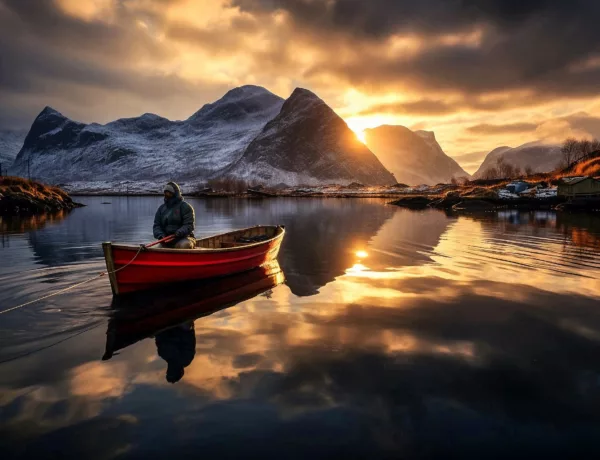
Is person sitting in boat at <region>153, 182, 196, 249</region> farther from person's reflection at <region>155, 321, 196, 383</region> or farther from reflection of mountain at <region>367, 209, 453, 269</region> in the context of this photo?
reflection of mountain at <region>367, 209, 453, 269</region>

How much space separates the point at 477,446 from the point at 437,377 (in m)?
2.00

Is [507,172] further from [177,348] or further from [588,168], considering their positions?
[177,348]

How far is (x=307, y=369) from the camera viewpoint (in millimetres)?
8016

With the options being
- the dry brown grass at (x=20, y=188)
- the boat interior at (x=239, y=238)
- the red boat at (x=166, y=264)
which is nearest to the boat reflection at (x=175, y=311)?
the red boat at (x=166, y=264)

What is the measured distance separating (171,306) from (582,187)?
2786 inches

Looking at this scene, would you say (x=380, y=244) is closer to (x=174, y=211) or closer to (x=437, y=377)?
(x=174, y=211)

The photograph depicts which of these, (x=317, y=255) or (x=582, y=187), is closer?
(x=317, y=255)

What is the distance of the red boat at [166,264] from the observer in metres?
12.1

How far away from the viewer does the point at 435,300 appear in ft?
43.0

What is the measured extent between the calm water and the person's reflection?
0.05 m

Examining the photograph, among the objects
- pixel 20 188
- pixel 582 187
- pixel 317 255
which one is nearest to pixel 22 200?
pixel 20 188

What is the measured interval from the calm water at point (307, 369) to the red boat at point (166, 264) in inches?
24.8

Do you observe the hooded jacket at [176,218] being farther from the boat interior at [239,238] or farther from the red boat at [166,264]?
the boat interior at [239,238]

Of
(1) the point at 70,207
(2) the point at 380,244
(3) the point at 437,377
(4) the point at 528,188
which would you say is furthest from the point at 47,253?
(4) the point at 528,188
